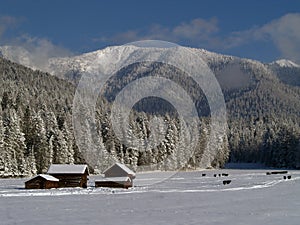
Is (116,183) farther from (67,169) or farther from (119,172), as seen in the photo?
(67,169)

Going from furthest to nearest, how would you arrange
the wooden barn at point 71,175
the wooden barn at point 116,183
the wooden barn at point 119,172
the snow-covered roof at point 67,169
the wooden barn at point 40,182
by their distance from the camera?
the wooden barn at point 119,172
the snow-covered roof at point 67,169
the wooden barn at point 71,175
the wooden barn at point 116,183
the wooden barn at point 40,182

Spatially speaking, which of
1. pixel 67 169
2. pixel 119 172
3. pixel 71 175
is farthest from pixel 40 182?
pixel 119 172

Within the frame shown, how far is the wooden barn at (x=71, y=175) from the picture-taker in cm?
5403

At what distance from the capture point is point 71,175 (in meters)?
54.7

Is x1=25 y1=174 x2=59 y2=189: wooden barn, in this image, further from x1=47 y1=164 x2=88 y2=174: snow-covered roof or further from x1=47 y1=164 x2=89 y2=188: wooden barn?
x1=47 y1=164 x2=88 y2=174: snow-covered roof

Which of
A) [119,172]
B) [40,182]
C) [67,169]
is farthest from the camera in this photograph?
[119,172]

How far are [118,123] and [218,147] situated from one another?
31613mm

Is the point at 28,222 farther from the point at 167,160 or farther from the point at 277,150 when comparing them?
the point at 277,150

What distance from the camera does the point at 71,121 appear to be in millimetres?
90438

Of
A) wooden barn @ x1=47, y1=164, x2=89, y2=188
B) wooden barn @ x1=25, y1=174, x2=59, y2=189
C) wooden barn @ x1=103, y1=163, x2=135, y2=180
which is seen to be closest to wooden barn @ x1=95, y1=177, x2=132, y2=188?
wooden barn @ x1=47, y1=164, x2=89, y2=188

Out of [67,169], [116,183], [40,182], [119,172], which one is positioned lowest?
[116,183]

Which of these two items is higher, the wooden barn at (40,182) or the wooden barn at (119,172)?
the wooden barn at (119,172)

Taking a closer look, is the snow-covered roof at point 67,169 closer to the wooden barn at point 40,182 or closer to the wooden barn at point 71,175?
the wooden barn at point 71,175

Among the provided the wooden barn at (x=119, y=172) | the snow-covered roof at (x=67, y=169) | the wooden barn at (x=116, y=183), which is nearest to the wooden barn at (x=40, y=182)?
the snow-covered roof at (x=67, y=169)
